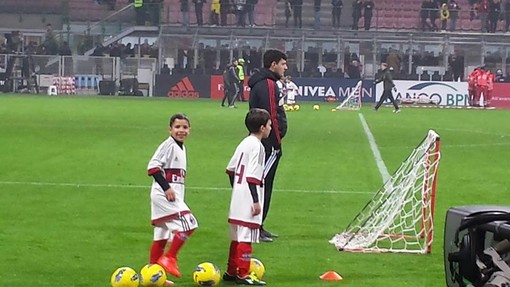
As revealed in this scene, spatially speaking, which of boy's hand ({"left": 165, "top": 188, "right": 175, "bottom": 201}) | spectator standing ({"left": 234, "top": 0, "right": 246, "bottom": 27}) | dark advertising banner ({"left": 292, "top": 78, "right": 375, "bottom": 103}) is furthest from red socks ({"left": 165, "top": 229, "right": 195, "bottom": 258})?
spectator standing ({"left": 234, "top": 0, "right": 246, "bottom": 27})

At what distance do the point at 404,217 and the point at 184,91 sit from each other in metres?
41.2

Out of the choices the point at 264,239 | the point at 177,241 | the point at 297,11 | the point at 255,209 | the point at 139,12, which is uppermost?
the point at 297,11

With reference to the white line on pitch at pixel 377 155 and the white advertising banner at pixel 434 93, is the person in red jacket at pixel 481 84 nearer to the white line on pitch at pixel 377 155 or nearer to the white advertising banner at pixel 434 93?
the white advertising banner at pixel 434 93

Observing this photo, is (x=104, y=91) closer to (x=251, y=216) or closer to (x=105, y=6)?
(x=105, y=6)

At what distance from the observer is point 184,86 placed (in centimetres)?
5319

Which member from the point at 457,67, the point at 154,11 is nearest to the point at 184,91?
the point at 154,11

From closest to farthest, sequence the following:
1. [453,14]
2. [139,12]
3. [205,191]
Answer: [205,191]
[453,14]
[139,12]

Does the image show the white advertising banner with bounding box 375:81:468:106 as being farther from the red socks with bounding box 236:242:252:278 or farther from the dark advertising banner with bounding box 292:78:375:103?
the red socks with bounding box 236:242:252:278

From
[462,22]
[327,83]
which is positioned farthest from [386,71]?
[462,22]

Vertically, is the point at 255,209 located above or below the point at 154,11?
below

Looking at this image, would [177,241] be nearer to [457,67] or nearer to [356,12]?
[457,67]

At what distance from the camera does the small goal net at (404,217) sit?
37.0 ft

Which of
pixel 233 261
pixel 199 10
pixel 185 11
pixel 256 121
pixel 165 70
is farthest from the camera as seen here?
pixel 185 11

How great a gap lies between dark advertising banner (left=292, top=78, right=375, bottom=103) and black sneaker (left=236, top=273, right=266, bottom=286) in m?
42.7
